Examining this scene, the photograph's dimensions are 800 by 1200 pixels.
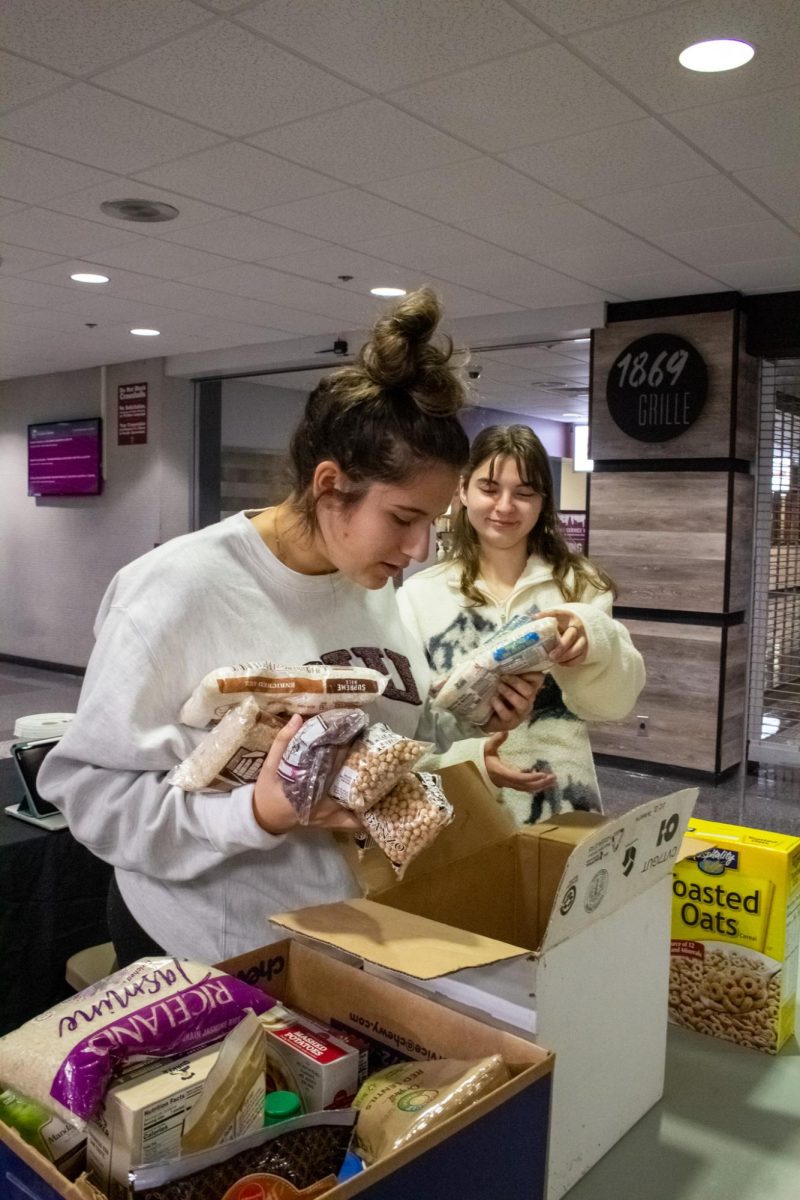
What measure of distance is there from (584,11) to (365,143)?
1.01 m

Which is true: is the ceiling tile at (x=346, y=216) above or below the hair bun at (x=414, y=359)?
above

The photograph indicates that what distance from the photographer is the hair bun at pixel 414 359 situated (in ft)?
3.73

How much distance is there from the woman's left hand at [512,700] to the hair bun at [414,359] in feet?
1.43

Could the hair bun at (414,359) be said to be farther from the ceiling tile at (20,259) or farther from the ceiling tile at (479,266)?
the ceiling tile at (20,259)

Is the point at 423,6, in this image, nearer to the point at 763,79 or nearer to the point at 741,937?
the point at 763,79

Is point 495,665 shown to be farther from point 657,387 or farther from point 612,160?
point 657,387

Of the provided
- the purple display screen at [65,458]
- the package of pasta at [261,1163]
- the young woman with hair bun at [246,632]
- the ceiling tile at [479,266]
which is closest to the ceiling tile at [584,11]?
the young woman with hair bun at [246,632]

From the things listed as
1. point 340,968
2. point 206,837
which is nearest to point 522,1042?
point 340,968

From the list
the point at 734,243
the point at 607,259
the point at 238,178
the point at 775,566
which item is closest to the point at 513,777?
the point at 238,178

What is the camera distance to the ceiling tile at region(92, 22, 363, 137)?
2.61 m

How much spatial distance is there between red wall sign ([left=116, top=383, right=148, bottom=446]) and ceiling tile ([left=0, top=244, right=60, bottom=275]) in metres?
2.86

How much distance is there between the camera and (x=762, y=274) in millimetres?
4758

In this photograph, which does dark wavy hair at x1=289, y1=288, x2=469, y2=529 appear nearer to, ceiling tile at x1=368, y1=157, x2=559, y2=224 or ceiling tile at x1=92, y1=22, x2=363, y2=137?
ceiling tile at x1=92, y1=22, x2=363, y2=137

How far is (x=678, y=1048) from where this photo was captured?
1.16m
